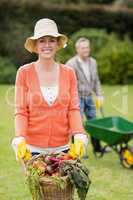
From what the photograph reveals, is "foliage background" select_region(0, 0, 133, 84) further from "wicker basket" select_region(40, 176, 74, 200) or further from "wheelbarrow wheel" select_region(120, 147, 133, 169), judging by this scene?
"wicker basket" select_region(40, 176, 74, 200)

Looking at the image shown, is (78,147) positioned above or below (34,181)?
above

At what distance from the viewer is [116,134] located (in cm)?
735

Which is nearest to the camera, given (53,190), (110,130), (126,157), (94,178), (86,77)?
(53,190)

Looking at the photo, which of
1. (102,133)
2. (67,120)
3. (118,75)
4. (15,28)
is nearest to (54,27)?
(67,120)

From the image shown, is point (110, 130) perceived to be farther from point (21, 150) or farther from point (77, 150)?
point (21, 150)

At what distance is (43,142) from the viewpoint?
4316 mm

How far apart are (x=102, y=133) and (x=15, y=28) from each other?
15.1 meters

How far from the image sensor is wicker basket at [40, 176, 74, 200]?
366 cm

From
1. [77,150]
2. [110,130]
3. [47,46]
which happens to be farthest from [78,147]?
[110,130]

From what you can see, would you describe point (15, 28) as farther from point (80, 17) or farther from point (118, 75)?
point (118, 75)

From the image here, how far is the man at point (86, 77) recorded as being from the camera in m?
8.33

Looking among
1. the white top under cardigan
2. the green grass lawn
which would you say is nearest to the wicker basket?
the white top under cardigan

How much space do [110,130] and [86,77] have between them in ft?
4.49

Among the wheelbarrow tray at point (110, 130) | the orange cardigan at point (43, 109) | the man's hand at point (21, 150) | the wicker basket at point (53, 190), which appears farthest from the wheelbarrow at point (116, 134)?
the wicker basket at point (53, 190)
